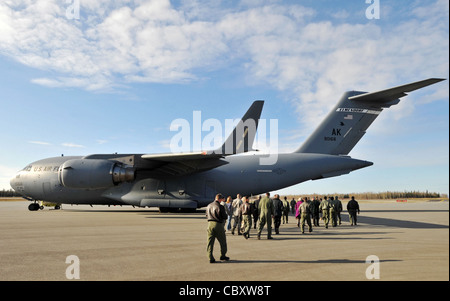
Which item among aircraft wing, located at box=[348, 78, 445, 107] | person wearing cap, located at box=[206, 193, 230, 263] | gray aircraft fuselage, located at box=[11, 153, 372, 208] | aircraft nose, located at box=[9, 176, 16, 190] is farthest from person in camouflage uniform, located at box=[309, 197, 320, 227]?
aircraft nose, located at box=[9, 176, 16, 190]

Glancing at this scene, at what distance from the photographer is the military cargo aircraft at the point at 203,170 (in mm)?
18047

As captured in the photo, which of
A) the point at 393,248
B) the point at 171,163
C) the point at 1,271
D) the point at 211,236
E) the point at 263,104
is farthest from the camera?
the point at 171,163

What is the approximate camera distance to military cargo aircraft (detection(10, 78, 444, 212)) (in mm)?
18047

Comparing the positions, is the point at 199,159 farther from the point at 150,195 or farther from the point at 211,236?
the point at 211,236

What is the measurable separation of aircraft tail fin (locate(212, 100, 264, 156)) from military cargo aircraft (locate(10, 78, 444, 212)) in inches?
2.5

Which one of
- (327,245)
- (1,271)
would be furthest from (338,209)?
(1,271)

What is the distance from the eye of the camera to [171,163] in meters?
19.3

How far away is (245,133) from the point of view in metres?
17.5

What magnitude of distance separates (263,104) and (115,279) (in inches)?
515

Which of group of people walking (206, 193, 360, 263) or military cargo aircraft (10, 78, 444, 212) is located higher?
military cargo aircraft (10, 78, 444, 212)
